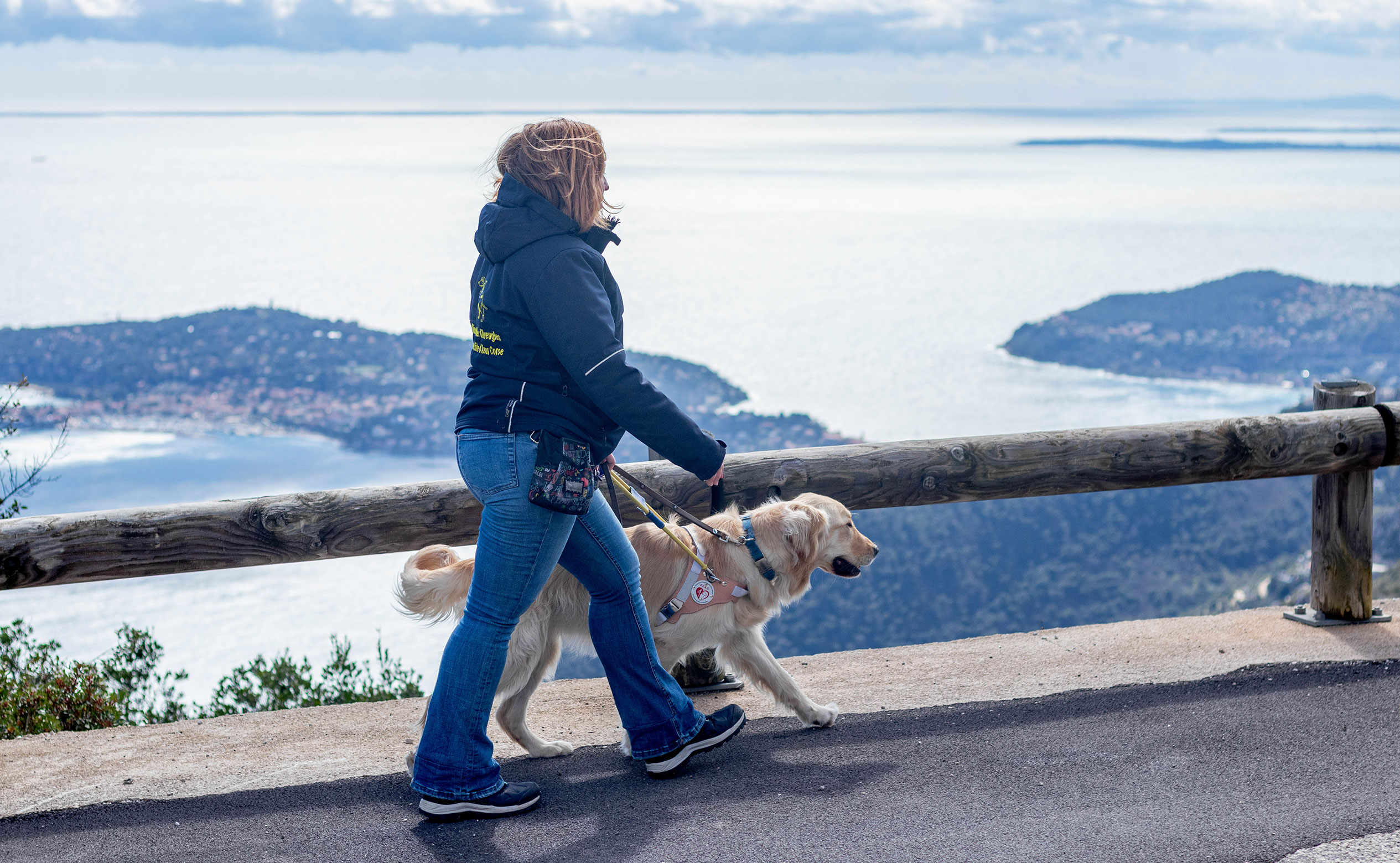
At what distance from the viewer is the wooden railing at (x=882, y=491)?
3.82 meters

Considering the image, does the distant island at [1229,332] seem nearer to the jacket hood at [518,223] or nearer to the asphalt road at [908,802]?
the asphalt road at [908,802]

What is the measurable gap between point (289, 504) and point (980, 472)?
2.88m

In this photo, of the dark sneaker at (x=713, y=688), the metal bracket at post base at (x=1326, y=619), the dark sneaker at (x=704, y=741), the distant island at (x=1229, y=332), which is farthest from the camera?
the distant island at (x=1229, y=332)

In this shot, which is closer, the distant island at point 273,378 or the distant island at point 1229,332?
the distant island at point 273,378

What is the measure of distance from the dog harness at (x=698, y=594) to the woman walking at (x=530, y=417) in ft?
1.76

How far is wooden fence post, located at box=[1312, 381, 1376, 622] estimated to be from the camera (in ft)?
16.3

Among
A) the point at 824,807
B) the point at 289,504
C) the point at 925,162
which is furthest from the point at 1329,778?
the point at 925,162

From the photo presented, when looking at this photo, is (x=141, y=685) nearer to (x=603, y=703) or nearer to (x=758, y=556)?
(x=603, y=703)

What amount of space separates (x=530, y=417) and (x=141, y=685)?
4.70 m

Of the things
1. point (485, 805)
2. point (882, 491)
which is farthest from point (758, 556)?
point (485, 805)

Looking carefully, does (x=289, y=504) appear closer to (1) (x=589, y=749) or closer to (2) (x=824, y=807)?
(1) (x=589, y=749)

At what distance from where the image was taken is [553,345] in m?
2.93

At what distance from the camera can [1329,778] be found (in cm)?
336

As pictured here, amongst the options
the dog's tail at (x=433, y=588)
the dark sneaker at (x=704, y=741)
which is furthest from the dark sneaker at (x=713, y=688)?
the dog's tail at (x=433, y=588)
